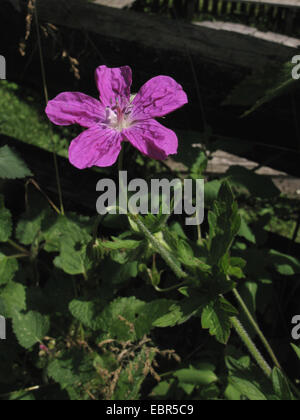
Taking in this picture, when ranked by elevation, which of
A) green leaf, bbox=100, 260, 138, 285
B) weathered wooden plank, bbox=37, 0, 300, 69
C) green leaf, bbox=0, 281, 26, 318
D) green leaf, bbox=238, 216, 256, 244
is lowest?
green leaf, bbox=0, 281, 26, 318

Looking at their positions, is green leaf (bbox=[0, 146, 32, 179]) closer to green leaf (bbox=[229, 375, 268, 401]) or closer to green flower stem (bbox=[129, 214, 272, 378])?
green flower stem (bbox=[129, 214, 272, 378])

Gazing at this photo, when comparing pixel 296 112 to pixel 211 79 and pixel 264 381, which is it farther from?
pixel 264 381

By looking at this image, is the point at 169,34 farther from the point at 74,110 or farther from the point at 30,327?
the point at 30,327

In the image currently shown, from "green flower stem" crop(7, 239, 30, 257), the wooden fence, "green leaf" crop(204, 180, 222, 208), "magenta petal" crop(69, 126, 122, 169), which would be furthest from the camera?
the wooden fence

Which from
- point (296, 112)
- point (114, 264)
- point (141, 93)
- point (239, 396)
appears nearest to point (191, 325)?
point (239, 396)

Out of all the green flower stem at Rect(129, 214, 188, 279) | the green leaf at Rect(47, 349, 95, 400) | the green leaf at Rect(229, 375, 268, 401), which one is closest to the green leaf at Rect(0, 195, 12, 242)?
the green leaf at Rect(47, 349, 95, 400)

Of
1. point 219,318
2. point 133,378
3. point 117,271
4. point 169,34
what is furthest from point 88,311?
point 169,34

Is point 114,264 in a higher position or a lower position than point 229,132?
lower

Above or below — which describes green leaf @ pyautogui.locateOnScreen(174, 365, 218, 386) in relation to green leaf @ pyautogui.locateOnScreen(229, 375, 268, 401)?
below
